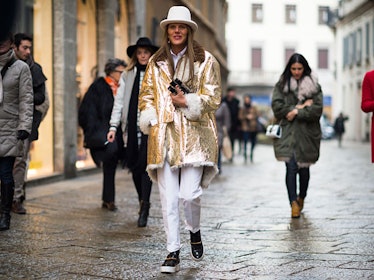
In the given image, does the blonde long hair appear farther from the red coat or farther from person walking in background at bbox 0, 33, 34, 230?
person walking in background at bbox 0, 33, 34, 230

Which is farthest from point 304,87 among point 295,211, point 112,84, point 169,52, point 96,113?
point 169,52

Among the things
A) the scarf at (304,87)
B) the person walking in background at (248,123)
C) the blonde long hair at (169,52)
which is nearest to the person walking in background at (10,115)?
the blonde long hair at (169,52)

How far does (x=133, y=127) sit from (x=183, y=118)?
2724 millimetres

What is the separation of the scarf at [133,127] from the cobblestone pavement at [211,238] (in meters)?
0.65

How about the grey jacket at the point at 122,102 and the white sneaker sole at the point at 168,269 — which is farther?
the grey jacket at the point at 122,102

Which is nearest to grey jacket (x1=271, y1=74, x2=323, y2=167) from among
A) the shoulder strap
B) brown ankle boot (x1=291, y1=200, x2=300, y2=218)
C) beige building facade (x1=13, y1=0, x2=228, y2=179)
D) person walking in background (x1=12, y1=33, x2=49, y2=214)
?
brown ankle boot (x1=291, y1=200, x2=300, y2=218)

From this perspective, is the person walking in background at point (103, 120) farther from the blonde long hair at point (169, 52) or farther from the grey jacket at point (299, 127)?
the blonde long hair at point (169, 52)

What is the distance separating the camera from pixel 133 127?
29.3ft

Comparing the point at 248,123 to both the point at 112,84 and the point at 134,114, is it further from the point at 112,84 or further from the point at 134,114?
the point at 134,114

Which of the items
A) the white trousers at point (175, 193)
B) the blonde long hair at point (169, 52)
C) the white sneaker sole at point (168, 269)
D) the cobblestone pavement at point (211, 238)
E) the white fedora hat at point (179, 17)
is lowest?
the cobblestone pavement at point (211, 238)

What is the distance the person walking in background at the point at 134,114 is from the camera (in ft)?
28.5

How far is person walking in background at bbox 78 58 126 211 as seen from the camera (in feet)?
32.7

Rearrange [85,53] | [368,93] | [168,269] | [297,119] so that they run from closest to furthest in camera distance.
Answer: [168,269] → [368,93] → [297,119] → [85,53]

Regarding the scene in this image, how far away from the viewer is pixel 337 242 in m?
7.50
